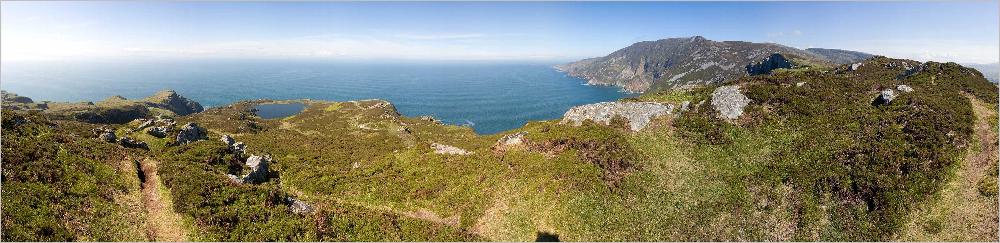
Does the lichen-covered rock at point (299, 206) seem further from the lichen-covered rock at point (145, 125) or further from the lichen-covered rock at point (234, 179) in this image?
the lichen-covered rock at point (145, 125)

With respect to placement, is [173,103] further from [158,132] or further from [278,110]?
[158,132]

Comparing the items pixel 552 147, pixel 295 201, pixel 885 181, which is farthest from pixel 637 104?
pixel 295 201

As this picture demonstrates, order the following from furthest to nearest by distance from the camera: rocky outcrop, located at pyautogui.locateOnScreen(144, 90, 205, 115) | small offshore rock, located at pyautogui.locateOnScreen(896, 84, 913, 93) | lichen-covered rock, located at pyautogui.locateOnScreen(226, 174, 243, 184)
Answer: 1. rocky outcrop, located at pyautogui.locateOnScreen(144, 90, 205, 115)
2. small offshore rock, located at pyautogui.locateOnScreen(896, 84, 913, 93)
3. lichen-covered rock, located at pyautogui.locateOnScreen(226, 174, 243, 184)

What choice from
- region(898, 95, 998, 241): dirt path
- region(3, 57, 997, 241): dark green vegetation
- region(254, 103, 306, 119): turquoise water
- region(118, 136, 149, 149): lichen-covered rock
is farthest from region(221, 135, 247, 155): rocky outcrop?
region(254, 103, 306, 119): turquoise water

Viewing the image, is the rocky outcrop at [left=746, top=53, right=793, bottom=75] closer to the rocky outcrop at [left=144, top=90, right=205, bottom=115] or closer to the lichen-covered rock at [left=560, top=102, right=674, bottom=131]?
the lichen-covered rock at [left=560, top=102, right=674, bottom=131]

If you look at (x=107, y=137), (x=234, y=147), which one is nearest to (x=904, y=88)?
(x=234, y=147)

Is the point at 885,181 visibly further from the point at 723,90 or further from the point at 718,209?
the point at 723,90
